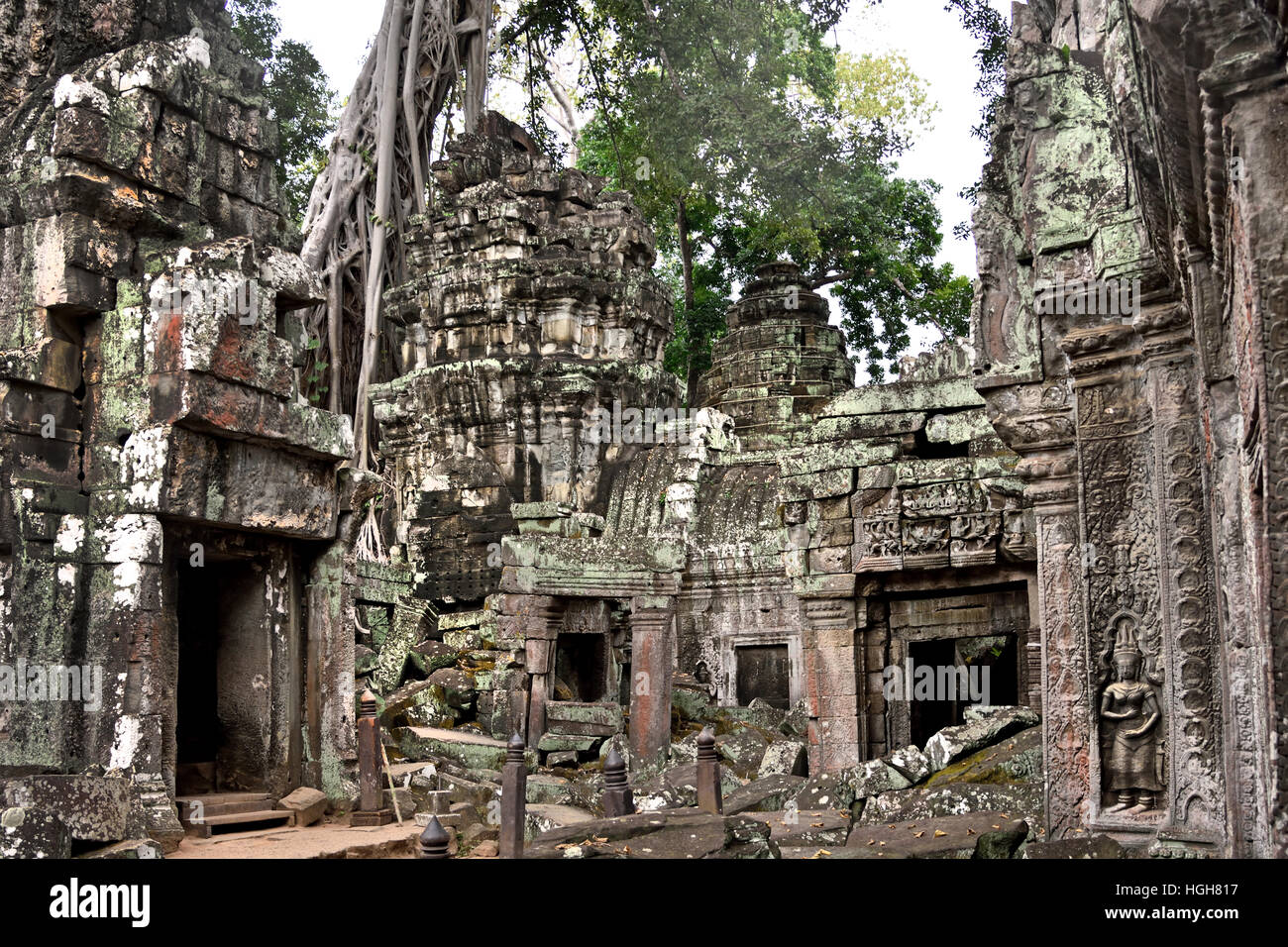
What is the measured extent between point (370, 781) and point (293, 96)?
19283 millimetres

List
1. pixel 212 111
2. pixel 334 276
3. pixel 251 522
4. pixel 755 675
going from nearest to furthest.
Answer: pixel 251 522 → pixel 212 111 → pixel 755 675 → pixel 334 276

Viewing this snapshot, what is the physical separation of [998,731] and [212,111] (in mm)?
7108

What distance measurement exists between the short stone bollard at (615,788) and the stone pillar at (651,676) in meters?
3.30

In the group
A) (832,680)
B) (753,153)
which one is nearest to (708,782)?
(832,680)

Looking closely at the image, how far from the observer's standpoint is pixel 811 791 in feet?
29.2

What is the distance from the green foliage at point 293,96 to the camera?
23.2 metres

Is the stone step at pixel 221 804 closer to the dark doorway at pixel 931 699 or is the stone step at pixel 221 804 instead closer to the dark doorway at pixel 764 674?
the dark doorway at pixel 931 699

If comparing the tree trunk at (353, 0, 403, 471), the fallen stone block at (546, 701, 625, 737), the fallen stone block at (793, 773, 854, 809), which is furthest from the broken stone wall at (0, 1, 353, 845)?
the tree trunk at (353, 0, 403, 471)

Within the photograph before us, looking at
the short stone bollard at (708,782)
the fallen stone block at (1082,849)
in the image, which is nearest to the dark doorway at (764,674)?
the short stone bollard at (708,782)

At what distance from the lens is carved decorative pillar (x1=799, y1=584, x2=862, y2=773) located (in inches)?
408

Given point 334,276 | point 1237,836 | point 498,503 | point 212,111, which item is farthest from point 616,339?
point 1237,836

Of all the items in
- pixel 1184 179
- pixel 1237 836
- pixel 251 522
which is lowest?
pixel 1237 836

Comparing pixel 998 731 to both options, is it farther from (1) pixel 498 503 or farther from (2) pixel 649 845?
(1) pixel 498 503

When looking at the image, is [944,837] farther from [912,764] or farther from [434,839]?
[434,839]
